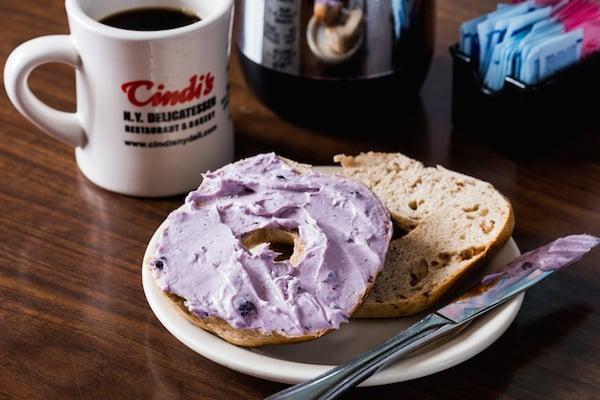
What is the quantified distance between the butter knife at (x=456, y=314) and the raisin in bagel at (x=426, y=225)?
3 centimetres

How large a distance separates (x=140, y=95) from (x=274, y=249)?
237mm

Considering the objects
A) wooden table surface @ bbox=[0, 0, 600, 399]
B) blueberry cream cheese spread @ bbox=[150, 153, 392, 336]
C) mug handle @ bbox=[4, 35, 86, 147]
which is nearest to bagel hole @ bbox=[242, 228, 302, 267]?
blueberry cream cheese spread @ bbox=[150, 153, 392, 336]

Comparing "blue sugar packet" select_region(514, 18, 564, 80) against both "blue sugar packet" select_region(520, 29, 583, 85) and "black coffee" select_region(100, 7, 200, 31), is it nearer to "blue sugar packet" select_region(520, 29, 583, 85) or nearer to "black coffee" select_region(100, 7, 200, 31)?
"blue sugar packet" select_region(520, 29, 583, 85)

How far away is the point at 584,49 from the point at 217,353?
23.8 inches

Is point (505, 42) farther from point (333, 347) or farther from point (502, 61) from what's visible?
point (333, 347)

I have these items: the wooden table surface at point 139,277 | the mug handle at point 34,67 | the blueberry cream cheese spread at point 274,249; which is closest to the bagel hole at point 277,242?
the blueberry cream cheese spread at point 274,249

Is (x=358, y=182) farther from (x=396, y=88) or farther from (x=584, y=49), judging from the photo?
(x=584, y=49)

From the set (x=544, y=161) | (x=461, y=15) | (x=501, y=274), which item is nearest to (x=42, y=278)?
(x=501, y=274)

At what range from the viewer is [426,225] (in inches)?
41.1

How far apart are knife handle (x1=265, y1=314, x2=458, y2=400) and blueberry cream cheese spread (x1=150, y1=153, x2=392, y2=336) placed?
4 cm

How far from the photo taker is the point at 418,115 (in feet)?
4.31

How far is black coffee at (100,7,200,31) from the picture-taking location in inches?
44.4

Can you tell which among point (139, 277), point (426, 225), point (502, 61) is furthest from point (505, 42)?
point (139, 277)

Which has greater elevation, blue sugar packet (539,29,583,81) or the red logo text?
blue sugar packet (539,29,583,81)
